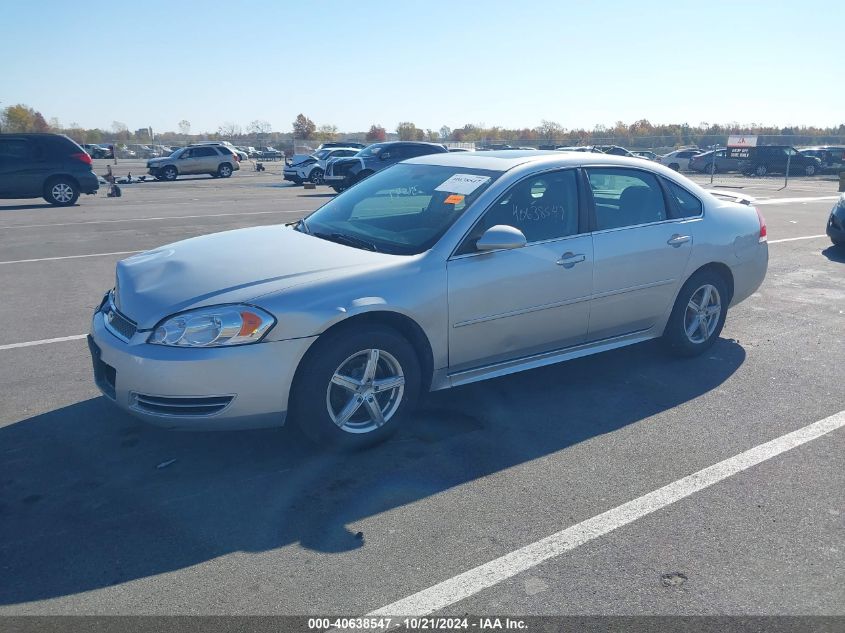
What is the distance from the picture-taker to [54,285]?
849 cm

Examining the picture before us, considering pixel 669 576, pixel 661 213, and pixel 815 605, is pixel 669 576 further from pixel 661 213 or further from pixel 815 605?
pixel 661 213

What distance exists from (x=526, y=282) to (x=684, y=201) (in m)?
1.89

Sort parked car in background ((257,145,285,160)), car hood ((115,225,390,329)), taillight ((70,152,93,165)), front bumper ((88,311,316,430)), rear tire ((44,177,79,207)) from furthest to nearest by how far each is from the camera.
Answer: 1. parked car in background ((257,145,285,160))
2. taillight ((70,152,93,165))
3. rear tire ((44,177,79,207))
4. car hood ((115,225,390,329))
5. front bumper ((88,311,316,430))

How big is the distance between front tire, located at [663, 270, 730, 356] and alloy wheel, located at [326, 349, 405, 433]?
8.37 ft

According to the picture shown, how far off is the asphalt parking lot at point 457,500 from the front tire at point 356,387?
0.16 metres

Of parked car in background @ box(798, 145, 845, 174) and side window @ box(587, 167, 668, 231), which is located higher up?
parked car in background @ box(798, 145, 845, 174)

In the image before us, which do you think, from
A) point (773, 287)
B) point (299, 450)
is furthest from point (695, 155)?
point (299, 450)

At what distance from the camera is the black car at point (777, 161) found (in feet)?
118

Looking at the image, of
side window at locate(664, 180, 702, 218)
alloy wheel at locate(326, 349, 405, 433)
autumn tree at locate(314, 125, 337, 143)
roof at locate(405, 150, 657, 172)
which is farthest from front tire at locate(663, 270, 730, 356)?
autumn tree at locate(314, 125, 337, 143)

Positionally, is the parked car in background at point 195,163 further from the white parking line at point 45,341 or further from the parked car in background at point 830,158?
the parked car in background at point 830,158

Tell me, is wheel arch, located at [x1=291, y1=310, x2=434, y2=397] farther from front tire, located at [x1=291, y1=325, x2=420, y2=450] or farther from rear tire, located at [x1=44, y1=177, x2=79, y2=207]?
rear tire, located at [x1=44, y1=177, x2=79, y2=207]

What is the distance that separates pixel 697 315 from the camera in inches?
235

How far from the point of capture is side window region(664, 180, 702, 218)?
19.0 ft

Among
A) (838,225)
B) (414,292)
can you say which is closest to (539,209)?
(414,292)
